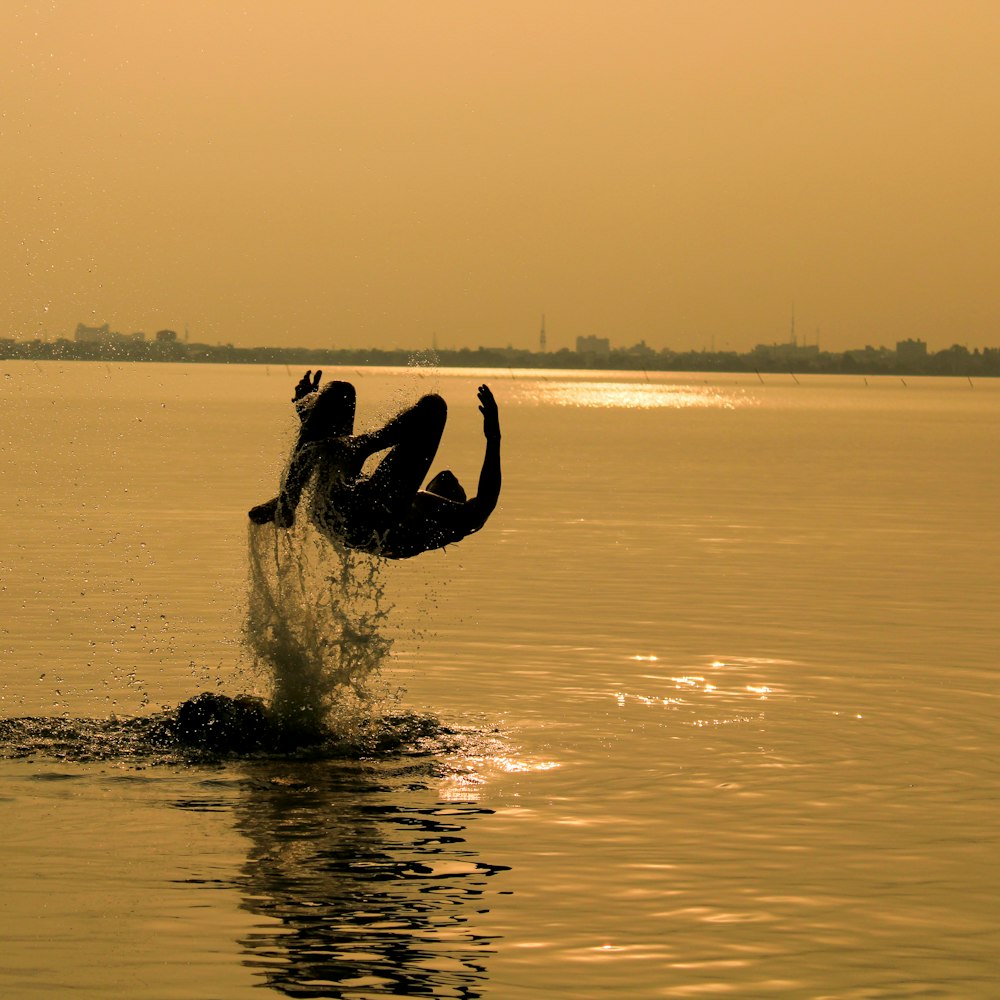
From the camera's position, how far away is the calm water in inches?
480

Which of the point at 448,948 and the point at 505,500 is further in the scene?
→ the point at 505,500

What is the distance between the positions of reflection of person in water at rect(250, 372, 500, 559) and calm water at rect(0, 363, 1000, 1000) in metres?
0.58

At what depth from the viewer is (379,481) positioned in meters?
17.6

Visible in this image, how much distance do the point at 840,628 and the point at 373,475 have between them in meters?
12.7

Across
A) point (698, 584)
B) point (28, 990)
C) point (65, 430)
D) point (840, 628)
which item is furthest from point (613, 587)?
point (65, 430)

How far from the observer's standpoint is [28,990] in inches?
449

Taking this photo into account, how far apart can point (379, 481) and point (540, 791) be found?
3306 millimetres

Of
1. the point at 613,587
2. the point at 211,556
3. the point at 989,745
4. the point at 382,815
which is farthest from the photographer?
the point at 211,556

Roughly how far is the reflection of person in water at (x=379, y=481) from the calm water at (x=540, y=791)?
0.58 m

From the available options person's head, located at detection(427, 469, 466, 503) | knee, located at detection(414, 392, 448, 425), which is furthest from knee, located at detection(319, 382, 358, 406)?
person's head, located at detection(427, 469, 466, 503)

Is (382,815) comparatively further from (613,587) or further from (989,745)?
(613,587)

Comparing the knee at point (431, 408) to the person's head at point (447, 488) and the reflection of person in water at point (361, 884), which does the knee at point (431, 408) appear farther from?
the reflection of person in water at point (361, 884)

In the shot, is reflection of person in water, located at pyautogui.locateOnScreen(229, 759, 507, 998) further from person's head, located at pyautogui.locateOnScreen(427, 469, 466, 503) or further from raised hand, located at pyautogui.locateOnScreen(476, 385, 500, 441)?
raised hand, located at pyautogui.locateOnScreen(476, 385, 500, 441)

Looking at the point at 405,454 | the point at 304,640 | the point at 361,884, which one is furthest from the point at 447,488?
the point at 361,884
